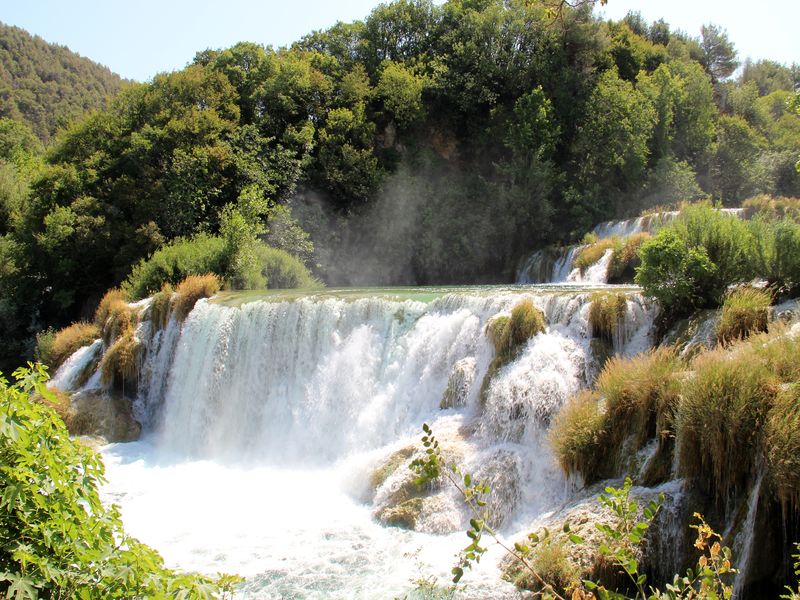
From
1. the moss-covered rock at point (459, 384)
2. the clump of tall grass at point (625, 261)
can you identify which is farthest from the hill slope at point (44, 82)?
the moss-covered rock at point (459, 384)

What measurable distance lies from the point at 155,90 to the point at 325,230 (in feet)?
28.5

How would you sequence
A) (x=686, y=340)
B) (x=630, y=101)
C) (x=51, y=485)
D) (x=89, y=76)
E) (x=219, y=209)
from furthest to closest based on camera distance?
(x=89, y=76)
(x=630, y=101)
(x=219, y=209)
(x=686, y=340)
(x=51, y=485)

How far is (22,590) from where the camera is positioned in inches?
92.2

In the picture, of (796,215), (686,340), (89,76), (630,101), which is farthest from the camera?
(89,76)

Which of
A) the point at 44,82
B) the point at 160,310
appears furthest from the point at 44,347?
the point at 44,82

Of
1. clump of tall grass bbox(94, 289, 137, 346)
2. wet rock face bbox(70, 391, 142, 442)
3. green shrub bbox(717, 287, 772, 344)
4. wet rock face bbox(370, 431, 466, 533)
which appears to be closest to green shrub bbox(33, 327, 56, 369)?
clump of tall grass bbox(94, 289, 137, 346)

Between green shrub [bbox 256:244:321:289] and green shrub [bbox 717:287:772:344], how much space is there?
44.7 ft

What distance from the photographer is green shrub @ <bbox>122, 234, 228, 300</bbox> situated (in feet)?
57.1

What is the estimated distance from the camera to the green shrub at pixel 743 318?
24.8 feet

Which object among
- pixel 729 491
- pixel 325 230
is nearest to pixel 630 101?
pixel 325 230

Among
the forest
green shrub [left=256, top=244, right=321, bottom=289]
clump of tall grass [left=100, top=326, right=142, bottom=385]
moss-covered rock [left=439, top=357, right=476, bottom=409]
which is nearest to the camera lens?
moss-covered rock [left=439, top=357, right=476, bottom=409]

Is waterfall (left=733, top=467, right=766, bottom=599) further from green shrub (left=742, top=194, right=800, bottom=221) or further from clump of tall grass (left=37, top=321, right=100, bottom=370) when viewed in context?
clump of tall grass (left=37, top=321, right=100, bottom=370)

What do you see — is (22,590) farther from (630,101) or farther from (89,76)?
(89,76)

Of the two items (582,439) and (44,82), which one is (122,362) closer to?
(582,439)
